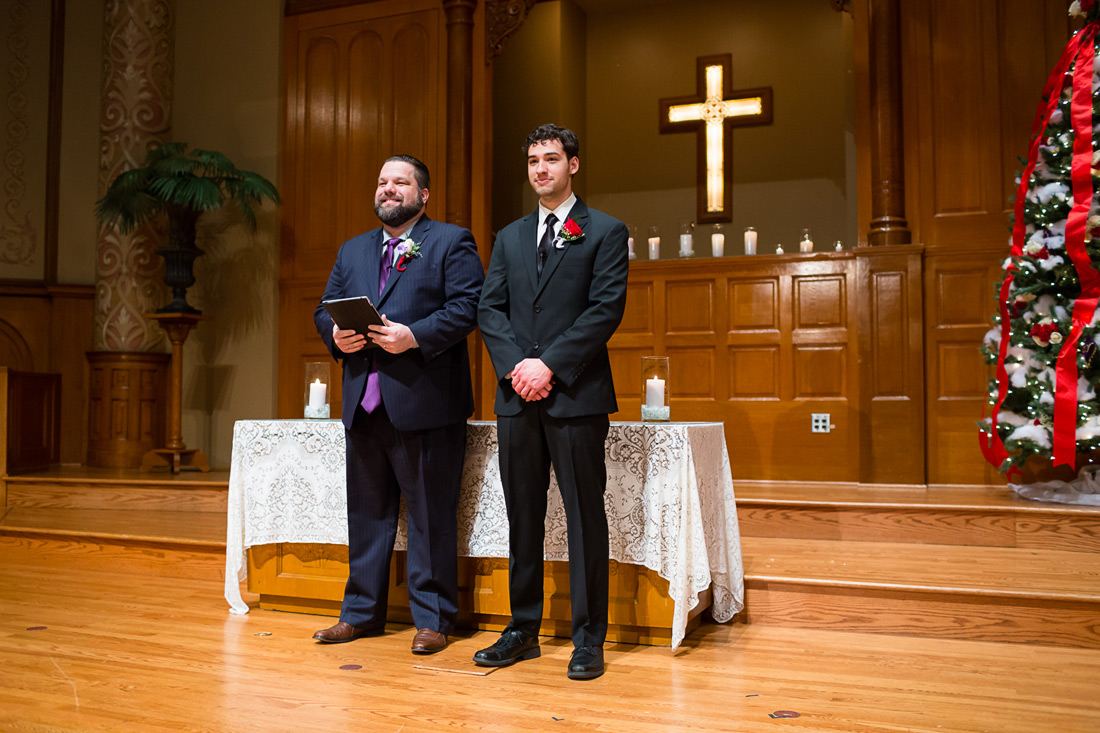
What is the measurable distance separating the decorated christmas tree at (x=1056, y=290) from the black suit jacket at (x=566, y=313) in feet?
8.06

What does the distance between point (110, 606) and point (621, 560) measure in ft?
6.55

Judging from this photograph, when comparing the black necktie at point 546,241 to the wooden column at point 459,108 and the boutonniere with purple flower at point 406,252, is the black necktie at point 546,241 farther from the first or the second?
the wooden column at point 459,108

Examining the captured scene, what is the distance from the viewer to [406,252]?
9.70 feet

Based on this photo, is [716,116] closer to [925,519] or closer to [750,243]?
[750,243]

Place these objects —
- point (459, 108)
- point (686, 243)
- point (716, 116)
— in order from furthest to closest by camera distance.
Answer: point (716, 116)
point (459, 108)
point (686, 243)

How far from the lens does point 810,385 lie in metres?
5.25

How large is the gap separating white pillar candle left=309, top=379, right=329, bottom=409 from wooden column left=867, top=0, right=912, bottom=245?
10.7 ft

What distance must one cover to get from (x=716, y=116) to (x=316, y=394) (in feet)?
15.4

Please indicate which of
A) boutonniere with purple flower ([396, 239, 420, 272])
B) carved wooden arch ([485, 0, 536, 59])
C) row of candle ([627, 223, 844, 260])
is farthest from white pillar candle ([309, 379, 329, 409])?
carved wooden arch ([485, 0, 536, 59])

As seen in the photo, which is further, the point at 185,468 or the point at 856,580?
the point at 185,468

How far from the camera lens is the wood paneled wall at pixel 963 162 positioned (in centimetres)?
498

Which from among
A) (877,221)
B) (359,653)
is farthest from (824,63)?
(359,653)

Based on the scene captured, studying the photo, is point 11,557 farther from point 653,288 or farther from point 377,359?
point 653,288

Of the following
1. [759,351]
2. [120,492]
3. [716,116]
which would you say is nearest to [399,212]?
[759,351]
